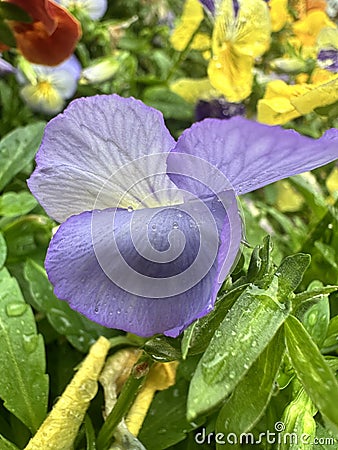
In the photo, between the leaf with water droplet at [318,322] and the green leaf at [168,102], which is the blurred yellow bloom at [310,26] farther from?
the leaf with water droplet at [318,322]

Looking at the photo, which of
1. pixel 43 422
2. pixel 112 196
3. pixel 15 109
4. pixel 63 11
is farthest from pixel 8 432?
pixel 15 109

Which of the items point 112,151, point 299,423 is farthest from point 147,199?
point 299,423

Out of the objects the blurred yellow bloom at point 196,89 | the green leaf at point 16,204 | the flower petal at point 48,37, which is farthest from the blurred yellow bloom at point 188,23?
the green leaf at point 16,204

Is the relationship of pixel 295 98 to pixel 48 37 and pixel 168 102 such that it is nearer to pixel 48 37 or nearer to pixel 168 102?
pixel 48 37

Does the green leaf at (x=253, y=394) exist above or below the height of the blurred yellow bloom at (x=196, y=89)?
above

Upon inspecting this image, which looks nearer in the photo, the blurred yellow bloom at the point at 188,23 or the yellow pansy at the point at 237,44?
the yellow pansy at the point at 237,44

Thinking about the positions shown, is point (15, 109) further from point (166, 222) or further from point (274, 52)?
point (166, 222)
